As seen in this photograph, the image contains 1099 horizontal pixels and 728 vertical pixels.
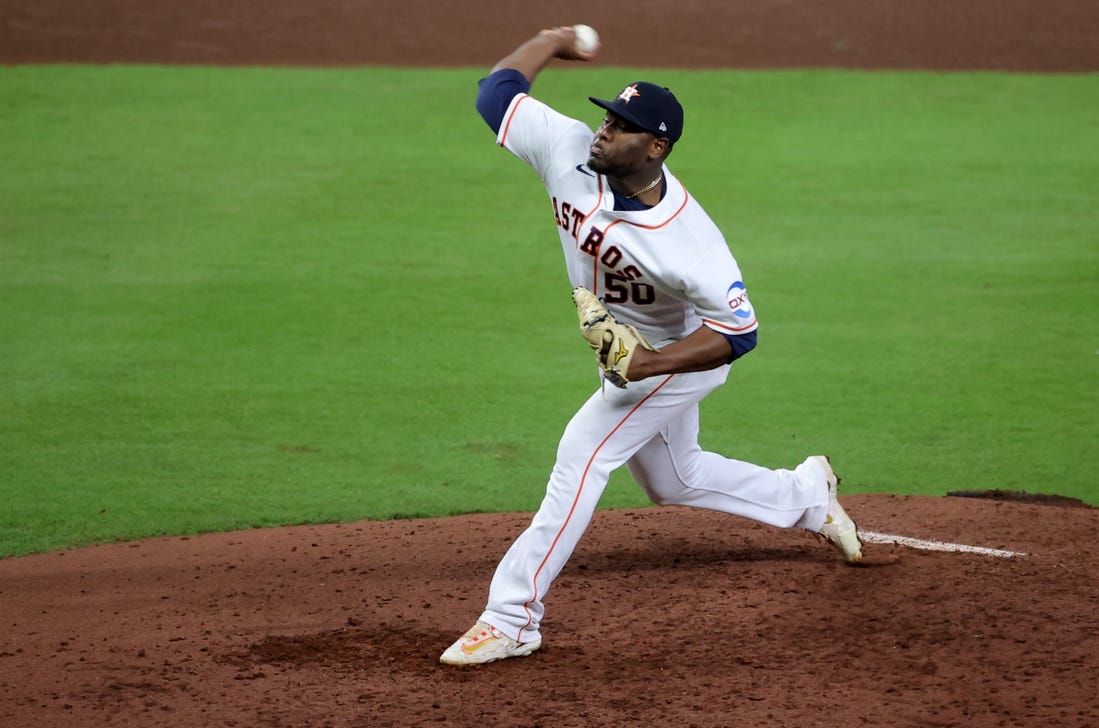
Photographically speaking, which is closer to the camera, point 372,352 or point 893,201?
point 372,352

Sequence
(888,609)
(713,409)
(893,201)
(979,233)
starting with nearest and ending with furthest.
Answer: (888,609) < (713,409) < (979,233) < (893,201)

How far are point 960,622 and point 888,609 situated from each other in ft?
0.79

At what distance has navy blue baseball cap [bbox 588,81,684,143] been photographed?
4223mm

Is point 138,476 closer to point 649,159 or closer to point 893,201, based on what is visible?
point 649,159

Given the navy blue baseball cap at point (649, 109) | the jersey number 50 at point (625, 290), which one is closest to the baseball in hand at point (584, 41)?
the navy blue baseball cap at point (649, 109)

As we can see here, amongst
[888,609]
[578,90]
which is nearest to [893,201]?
[578,90]

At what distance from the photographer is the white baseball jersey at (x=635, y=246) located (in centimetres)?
418

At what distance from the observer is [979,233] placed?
10.6 meters

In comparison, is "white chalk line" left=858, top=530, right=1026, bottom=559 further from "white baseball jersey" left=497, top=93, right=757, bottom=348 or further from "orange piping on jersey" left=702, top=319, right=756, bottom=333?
"orange piping on jersey" left=702, top=319, right=756, bottom=333

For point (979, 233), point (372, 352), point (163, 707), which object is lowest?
point (163, 707)

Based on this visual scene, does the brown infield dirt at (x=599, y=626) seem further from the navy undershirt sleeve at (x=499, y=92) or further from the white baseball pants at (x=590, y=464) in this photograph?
the navy undershirt sleeve at (x=499, y=92)

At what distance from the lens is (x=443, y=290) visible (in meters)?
9.38

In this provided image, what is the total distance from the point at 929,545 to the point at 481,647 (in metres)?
1.93

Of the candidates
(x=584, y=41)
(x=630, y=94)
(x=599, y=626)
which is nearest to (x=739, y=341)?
(x=630, y=94)
